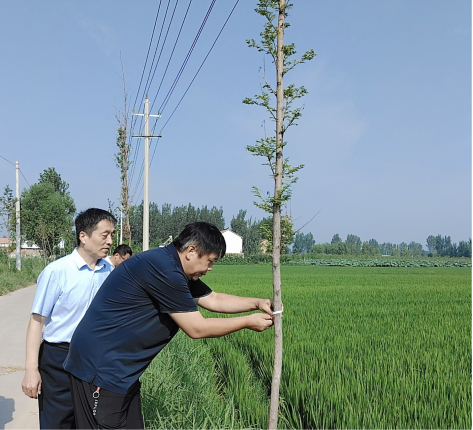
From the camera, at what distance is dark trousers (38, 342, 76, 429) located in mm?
3227

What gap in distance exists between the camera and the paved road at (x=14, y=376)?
4809mm

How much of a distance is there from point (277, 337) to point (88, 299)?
1318 mm

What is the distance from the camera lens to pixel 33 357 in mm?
3131

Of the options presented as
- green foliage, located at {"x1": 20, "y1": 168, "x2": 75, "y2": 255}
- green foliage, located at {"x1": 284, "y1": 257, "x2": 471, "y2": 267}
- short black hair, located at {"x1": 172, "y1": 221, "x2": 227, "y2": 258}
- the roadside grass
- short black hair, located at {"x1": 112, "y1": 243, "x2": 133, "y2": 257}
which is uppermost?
green foliage, located at {"x1": 20, "y1": 168, "x2": 75, "y2": 255}

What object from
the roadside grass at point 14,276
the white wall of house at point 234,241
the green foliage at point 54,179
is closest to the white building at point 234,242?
the white wall of house at point 234,241

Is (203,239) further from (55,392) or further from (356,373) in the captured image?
(356,373)

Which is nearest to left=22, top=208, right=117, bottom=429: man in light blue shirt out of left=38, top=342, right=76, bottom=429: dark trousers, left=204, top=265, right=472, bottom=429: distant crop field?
left=38, top=342, right=76, bottom=429: dark trousers

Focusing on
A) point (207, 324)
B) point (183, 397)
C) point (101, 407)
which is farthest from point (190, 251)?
point (183, 397)

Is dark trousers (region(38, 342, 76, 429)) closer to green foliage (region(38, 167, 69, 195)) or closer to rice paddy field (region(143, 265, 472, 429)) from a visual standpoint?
rice paddy field (region(143, 265, 472, 429))

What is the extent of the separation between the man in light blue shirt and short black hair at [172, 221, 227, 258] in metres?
0.93

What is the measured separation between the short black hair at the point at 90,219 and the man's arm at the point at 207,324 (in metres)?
1.08

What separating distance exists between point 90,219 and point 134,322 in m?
1.03

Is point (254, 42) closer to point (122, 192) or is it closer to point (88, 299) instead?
point (88, 299)

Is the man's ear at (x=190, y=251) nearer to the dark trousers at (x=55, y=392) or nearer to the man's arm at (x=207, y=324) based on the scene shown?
the man's arm at (x=207, y=324)
